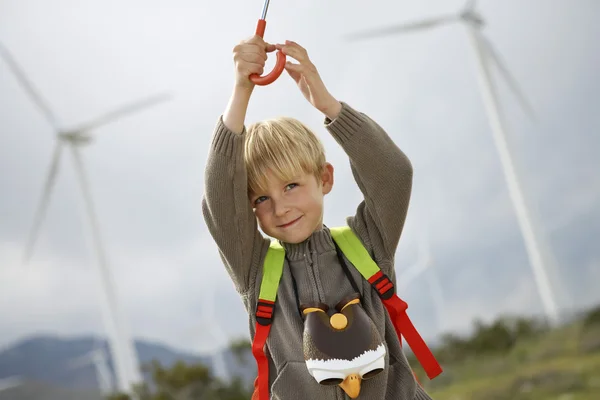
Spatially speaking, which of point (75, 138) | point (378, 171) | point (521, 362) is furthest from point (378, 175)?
point (75, 138)

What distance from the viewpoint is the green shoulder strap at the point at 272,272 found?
8.72ft

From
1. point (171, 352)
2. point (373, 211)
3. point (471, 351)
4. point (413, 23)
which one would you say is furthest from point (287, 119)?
point (171, 352)

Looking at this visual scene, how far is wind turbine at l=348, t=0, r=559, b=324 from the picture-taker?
21.7 m

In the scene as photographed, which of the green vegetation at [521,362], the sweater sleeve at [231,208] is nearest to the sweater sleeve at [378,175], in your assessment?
the sweater sleeve at [231,208]

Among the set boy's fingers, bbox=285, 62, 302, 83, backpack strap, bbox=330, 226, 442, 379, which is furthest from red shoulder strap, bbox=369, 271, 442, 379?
boy's fingers, bbox=285, 62, 302, 83

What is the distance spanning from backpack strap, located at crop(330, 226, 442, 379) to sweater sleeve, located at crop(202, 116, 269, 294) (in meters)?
0.31

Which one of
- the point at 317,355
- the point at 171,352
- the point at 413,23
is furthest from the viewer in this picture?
the point at 171,352

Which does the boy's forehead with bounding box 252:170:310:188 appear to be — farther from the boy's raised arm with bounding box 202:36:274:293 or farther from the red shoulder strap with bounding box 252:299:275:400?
the red shoulder strap with bounding box 252:299:275:400

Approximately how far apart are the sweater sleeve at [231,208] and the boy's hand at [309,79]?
27 cm

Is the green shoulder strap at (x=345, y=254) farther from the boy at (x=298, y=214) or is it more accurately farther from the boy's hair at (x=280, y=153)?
the boy's hair at (x=280, y=153)

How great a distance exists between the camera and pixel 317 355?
7.97 feet

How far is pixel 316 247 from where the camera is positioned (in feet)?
9.13

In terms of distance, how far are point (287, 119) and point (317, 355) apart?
36.5 inches

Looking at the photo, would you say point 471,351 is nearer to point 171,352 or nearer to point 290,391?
point 290,391
